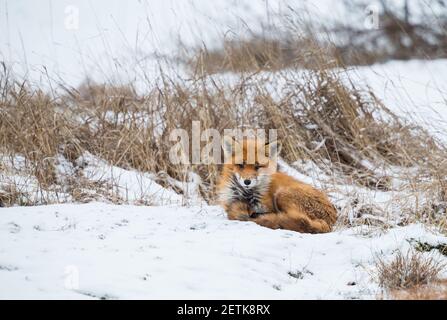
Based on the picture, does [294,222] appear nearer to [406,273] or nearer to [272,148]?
[272,148]

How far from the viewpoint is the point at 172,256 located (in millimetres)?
3543

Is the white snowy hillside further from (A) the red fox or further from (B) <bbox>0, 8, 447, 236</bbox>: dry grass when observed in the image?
(A) the red fox

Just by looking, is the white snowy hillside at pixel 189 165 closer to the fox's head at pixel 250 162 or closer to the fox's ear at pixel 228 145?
the fox's head at pixel 250 162

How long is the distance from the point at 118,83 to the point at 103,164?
121 centimetres

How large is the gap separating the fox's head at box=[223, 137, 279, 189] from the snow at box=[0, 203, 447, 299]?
0.45 meters

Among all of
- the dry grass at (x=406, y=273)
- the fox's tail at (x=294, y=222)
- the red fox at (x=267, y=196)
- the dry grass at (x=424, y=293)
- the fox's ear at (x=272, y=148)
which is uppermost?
the fox's ear at (x=272, y=148)

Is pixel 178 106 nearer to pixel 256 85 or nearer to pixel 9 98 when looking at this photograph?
pixel 256 85

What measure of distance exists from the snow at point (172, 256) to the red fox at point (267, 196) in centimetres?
22

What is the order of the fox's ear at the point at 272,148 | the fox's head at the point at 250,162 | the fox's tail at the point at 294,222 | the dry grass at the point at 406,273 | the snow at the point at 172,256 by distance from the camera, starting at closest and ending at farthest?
the snow at the point at 172,256
the dry grass at the point at 406,273
the fox's tail at the point at 294,222
the fox's head at the point at 250,162
the fox's ear at the point at 272,148

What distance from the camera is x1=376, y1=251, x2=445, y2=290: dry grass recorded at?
338 centimetres

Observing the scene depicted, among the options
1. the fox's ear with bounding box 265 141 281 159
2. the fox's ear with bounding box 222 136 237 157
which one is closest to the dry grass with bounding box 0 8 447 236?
the fox's ear with bounding box 222 136 237 157

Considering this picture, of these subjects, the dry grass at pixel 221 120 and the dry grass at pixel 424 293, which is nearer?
the dry grass at pixel 424 293

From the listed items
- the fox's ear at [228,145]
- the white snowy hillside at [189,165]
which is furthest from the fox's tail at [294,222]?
the fox's ear at [228,145]

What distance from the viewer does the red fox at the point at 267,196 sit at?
14.9 feet
